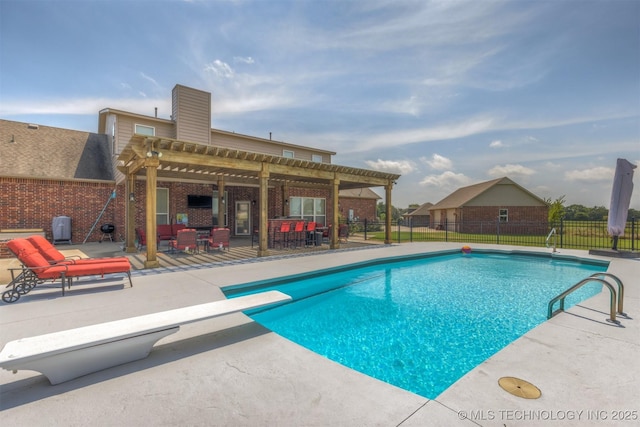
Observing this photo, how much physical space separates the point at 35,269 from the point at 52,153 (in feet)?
35.8


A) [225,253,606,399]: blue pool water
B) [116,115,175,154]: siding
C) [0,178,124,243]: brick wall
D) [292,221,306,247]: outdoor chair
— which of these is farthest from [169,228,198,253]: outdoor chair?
[116,115,175,154]: siding

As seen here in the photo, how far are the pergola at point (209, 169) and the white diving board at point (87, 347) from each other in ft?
16.2

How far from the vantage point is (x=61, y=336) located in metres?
2.66

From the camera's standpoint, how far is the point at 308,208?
1775 cm

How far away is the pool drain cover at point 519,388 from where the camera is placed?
2258 mm

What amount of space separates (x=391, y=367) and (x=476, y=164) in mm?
19743

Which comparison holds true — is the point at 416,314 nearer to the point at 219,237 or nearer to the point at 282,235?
the point at 219,237

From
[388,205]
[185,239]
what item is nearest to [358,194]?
[388,205]

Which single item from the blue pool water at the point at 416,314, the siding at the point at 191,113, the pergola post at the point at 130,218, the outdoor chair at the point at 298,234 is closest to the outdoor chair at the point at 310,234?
the outdoor chair at the point at 298,234

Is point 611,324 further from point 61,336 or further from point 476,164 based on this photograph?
point 476,164

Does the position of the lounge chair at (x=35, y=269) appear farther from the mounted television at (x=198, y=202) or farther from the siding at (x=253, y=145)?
the siding at (x=253, y=145)

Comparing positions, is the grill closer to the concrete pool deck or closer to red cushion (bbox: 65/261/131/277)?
red cushion (bbox: 65/261/131/277)

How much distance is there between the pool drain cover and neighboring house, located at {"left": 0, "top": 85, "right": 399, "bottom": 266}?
7802 millimetres

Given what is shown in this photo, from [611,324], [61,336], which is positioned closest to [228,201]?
[61,336]
